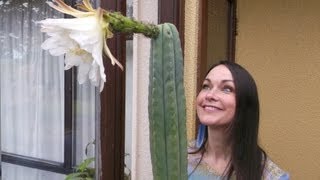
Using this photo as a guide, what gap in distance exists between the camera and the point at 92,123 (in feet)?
8.20

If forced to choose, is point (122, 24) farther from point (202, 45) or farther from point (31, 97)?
point (31, 97)

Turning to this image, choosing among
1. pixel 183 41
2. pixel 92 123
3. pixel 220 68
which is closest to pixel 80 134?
pixel 92 123

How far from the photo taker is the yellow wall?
9.23 feet

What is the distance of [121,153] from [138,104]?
28 centimetres

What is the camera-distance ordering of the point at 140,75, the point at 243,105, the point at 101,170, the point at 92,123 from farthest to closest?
the point at 92,123 → the point at 140,75 → the point at 101,170 → the point at 243,105

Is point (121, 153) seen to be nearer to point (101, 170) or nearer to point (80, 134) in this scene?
point (101, 170)

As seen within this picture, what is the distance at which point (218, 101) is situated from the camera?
4.10 feet

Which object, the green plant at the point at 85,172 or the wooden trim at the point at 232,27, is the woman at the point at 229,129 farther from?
the wooden trim at the point at 232,27

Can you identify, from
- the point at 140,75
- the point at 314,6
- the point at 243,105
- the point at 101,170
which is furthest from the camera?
the point at 314,6

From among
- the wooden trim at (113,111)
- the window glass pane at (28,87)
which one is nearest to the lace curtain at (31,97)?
the window glass pane at (28,87)

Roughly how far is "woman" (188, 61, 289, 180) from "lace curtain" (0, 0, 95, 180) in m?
1.23

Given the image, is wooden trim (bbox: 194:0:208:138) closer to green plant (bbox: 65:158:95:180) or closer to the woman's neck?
green plant (bbox: 65:158:95:180)

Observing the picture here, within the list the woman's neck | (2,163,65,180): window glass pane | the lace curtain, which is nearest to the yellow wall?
the lace curtain

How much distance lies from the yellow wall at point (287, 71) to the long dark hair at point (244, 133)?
1.55 metres
